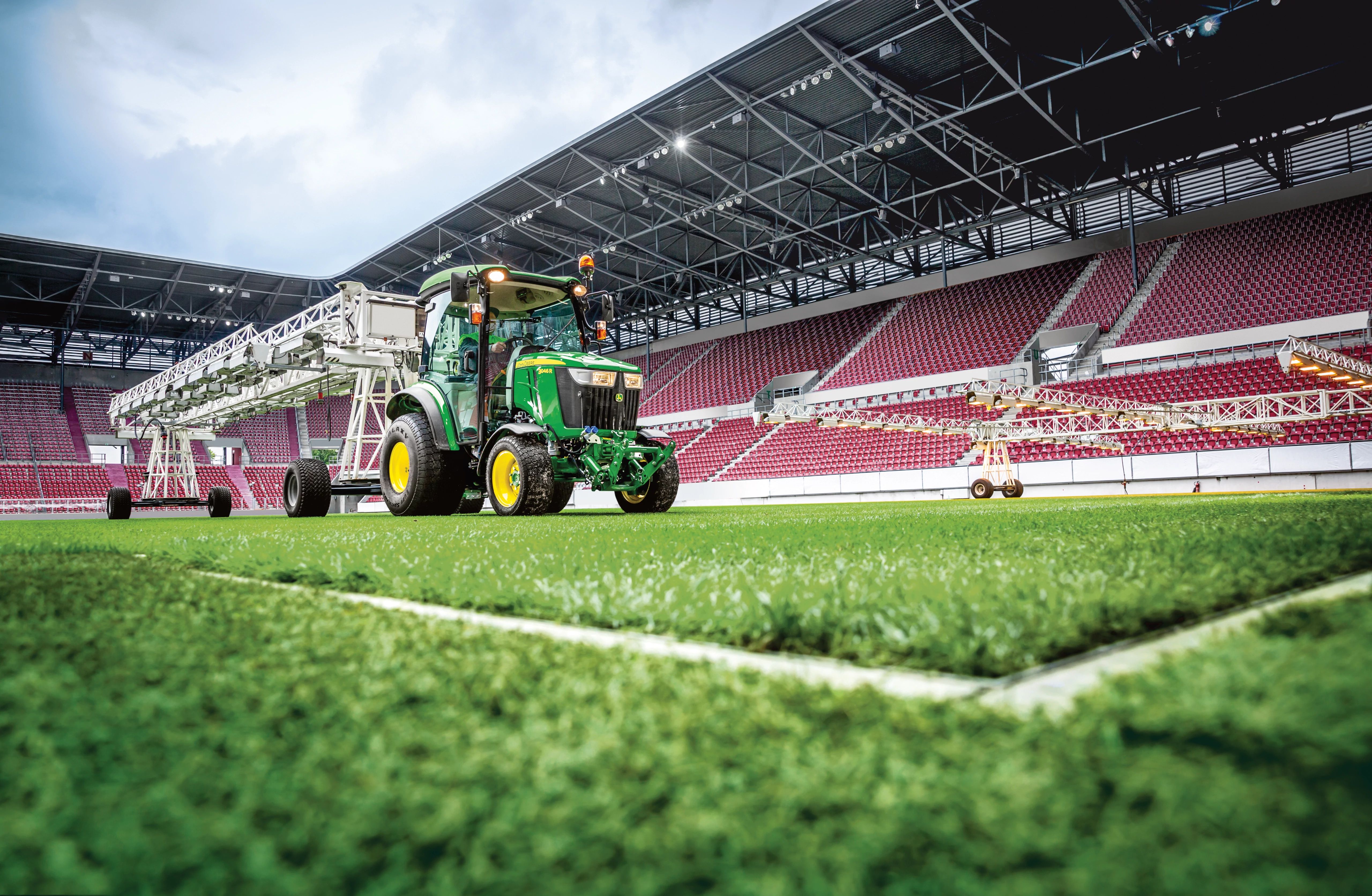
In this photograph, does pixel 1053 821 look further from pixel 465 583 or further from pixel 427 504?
pixel 427 504

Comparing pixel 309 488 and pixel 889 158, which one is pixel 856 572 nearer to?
pixel 309 488

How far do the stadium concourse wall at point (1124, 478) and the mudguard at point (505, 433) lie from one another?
7.93 metres

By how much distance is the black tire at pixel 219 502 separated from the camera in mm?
11977

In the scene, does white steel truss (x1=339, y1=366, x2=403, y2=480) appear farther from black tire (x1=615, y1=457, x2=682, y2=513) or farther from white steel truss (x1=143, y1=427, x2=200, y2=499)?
white steel truss (x1=143, y1=427, x2=200, y2=499)

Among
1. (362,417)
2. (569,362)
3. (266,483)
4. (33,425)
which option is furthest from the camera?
(266,483)

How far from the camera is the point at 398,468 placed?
8562 millimetres

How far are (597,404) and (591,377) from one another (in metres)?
0.29

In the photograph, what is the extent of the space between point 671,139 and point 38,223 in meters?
196

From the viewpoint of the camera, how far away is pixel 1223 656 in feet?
3.35

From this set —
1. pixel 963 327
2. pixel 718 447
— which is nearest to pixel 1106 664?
pixel 963 327

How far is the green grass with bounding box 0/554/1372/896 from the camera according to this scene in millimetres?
571

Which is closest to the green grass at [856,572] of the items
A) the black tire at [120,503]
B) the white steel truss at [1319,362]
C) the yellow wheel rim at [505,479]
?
the yellow wheel rim at [505,479]

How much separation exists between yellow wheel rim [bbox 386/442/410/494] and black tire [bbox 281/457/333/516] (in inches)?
43.0

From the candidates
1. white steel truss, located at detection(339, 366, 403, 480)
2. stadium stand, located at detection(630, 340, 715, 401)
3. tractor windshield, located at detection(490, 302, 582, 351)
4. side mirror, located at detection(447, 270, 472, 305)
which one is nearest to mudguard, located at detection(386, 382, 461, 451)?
tractor windshield, located at detection(490, 302, 582, 351)
